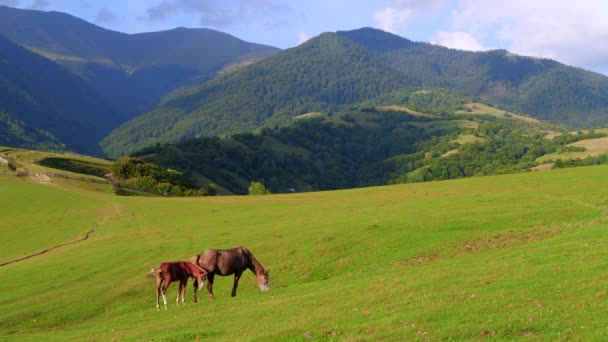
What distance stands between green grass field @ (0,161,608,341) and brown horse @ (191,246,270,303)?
828 millimetres

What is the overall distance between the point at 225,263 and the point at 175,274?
2.42m

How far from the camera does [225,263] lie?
83.6ft

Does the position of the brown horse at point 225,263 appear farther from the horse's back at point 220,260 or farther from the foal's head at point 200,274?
the foal's head at point 200,274

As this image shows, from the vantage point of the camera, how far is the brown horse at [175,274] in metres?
24.0

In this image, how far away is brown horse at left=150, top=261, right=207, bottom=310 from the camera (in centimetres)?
2395

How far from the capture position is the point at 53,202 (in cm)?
7212

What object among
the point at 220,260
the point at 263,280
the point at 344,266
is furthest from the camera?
the point at 344,266

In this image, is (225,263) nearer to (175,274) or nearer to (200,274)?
(200,274)

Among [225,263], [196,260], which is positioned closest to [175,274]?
[196,260]

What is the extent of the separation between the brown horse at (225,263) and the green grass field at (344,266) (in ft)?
2.72

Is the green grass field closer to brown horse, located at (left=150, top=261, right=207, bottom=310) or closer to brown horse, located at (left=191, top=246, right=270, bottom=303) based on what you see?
brown horse, located at (left=191, top=246, right=270, bottom=303)

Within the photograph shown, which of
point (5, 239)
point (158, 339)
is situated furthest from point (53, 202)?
point (158, 339)

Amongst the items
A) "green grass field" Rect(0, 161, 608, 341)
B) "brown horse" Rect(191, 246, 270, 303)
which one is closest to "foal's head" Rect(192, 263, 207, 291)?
"brown horse" Rect(191, 246, 270, 303)

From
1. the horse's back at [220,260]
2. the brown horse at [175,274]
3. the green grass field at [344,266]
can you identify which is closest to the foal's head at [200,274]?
the brown horse at [175,274]
